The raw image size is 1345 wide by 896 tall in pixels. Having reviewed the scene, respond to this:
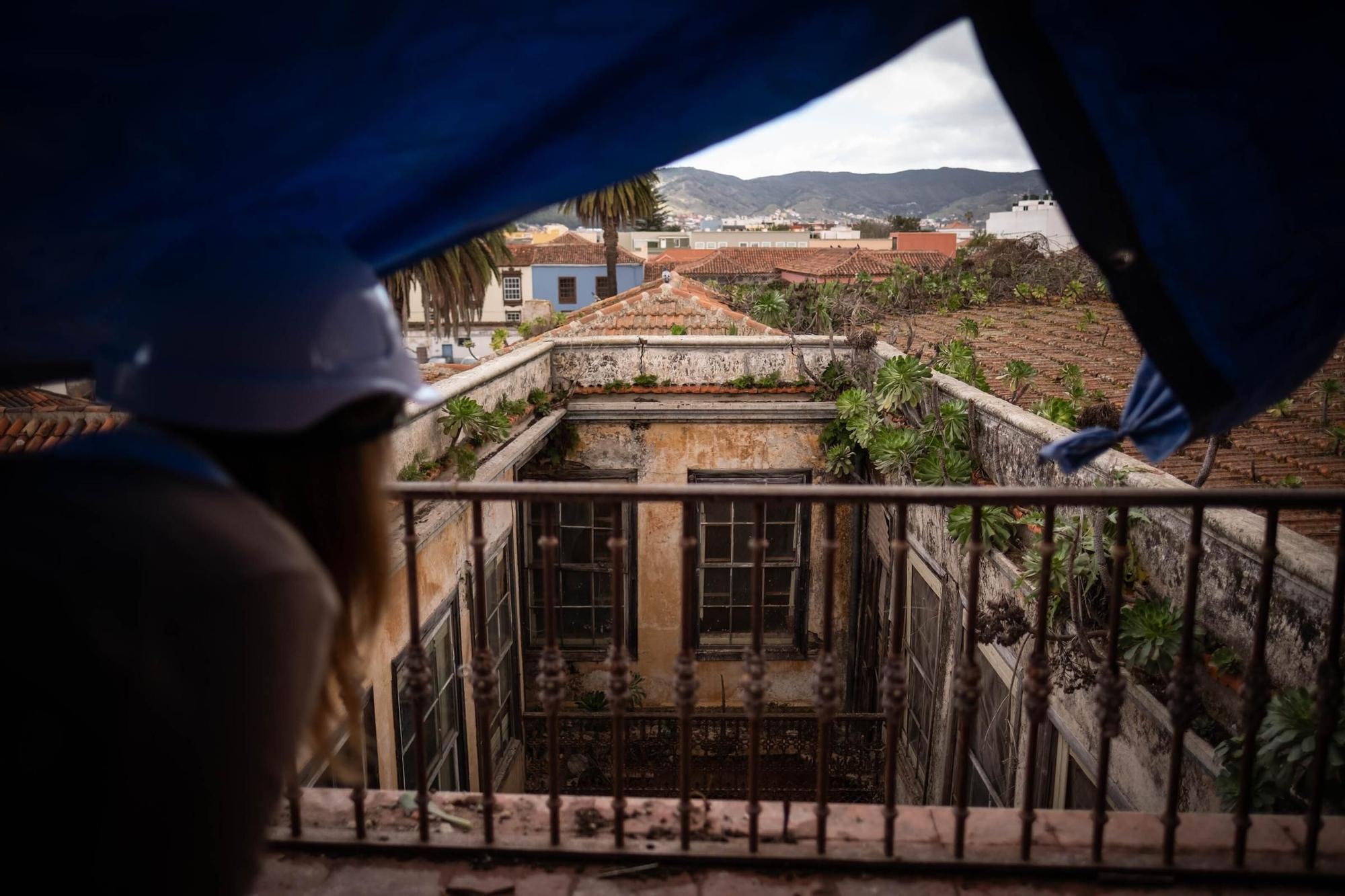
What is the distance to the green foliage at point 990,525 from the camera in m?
5.41

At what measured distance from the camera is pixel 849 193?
594 ft

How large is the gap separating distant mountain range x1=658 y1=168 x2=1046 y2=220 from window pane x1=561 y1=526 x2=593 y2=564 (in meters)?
155

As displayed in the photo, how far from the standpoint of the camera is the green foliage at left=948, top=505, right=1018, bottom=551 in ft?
17.7

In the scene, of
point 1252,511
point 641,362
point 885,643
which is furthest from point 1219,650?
point 641,362

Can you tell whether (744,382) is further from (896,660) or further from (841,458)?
(896,660)

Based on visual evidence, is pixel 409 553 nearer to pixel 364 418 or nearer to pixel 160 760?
pixel 364 418

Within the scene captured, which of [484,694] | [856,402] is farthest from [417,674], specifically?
[856,402]

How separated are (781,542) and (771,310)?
4.80 m

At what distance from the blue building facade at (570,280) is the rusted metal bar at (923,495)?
136ft

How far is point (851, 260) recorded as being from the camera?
3331 cm

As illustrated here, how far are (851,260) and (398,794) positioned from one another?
107 ft

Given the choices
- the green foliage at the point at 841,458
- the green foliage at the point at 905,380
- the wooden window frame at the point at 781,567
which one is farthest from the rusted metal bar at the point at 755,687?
the wooden window frame at the point at 781,567

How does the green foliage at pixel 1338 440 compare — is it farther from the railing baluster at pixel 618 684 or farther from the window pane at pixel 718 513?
the window pane at pixel 718 513

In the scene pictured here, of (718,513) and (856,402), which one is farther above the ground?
(856,402)
